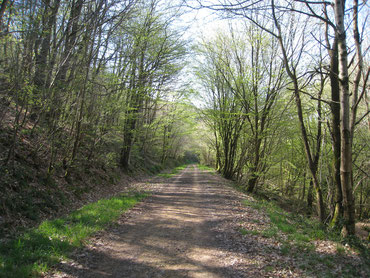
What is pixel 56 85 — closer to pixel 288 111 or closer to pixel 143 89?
pixel 143 89

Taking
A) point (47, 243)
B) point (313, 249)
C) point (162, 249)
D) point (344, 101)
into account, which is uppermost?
point (344, 101)

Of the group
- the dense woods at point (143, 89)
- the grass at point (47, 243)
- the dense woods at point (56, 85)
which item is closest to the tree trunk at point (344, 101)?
the dense woods at point (143, 89)

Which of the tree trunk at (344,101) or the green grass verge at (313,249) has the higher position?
the tree trunk at (344,101)

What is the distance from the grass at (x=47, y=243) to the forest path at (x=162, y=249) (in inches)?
11.0

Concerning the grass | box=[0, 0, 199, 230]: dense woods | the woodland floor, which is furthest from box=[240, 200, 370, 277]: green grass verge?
box=[0, 0, 199, 230]: dense woods

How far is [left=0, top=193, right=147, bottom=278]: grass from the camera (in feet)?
11.9

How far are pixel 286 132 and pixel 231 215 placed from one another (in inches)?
344

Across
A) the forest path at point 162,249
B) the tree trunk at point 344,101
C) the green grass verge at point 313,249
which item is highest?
the tree trunk at point 344,101

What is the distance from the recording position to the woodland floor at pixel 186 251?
4.10m

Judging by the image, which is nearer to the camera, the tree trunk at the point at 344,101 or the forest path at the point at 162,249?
the forest path at the point at 162,249

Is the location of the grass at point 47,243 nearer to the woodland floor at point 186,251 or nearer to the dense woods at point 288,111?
the woodland floor at point 186,251

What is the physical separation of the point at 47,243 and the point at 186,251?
2785 millimetres

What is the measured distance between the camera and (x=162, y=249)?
5.06m

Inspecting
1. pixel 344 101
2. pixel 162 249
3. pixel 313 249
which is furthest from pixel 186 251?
pixel 344 101
